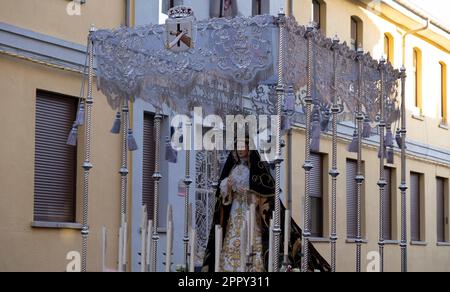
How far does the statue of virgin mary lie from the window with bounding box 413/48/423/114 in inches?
561

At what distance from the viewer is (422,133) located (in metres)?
25.8

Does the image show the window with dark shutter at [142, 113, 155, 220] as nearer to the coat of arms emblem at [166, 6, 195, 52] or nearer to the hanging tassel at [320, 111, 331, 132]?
the hanging tassel at [320, 111, 331, 132]

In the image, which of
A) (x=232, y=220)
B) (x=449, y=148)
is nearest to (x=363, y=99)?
(x=232, y=220)

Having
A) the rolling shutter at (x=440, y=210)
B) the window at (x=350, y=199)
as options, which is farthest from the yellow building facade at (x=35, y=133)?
the rolling shutter at (x=440, y=210)

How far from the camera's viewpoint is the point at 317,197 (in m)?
21.6

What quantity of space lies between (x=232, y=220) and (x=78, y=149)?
3319mm

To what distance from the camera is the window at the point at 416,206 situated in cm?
2559

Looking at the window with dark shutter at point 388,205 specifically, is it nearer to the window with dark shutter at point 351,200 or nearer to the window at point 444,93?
the window with dark shutter at point 351,200

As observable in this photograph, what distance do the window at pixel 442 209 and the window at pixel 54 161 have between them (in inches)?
579

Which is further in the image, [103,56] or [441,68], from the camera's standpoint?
[441,68]
